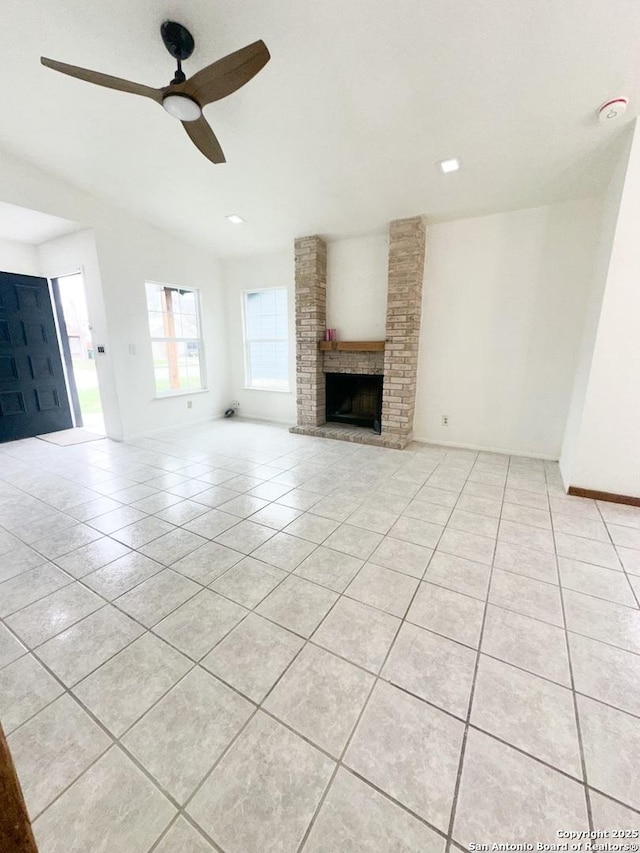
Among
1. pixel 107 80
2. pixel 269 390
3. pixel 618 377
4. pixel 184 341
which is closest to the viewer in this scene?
pixel 107 80

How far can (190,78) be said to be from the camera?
71.6 inches

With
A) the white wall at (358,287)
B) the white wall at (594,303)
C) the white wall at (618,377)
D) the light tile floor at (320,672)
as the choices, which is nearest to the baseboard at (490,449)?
the white wall at (594,303)

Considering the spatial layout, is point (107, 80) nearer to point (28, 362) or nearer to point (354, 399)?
point (354, 399)

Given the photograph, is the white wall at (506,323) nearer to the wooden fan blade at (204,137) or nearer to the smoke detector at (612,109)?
the smoke detector at (612,109)

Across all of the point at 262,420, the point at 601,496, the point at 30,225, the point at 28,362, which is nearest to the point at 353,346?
the point at 262,420

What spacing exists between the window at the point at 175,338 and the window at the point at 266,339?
804mm

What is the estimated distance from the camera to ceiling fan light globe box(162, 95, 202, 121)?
1947 mm

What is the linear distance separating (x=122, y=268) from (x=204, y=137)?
261 cm

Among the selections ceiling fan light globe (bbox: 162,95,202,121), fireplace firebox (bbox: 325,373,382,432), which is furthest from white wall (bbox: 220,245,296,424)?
ceiling fan light globe (bbox: 162,95,202,121)

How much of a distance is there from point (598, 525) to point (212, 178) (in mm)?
4616

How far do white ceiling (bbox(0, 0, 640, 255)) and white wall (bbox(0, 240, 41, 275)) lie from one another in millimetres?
1757

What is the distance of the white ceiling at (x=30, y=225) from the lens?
3.60 metres

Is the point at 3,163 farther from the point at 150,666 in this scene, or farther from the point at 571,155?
the point at 571,155

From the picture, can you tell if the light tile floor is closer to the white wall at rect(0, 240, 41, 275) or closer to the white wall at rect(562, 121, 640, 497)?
the white wall at rect(562, 121, 640, 497)
